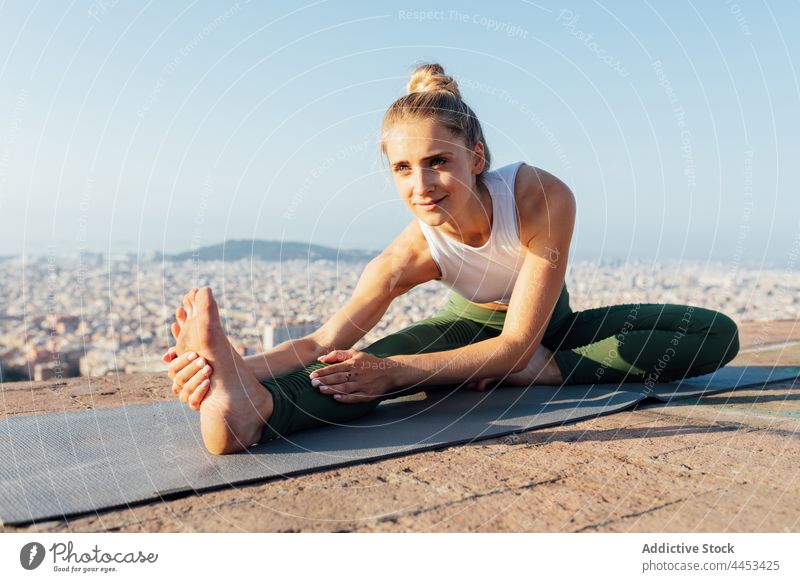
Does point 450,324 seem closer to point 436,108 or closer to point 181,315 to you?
point 436,108

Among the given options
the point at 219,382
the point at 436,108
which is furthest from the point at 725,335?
the point at 219,382

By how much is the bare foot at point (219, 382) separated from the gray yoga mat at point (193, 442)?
0.06 metres

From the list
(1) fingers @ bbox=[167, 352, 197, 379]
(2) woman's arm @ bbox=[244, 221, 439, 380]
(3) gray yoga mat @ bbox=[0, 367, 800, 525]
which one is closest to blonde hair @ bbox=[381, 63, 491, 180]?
(2) woman's arm @ bbox=[244, 221, 439, 380]

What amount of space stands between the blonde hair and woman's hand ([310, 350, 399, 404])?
0.77 meters

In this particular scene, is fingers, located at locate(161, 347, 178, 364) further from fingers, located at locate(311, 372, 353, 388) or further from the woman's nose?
the woman's nose

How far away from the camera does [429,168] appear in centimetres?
217

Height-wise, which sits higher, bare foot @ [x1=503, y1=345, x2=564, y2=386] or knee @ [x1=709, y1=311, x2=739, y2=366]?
knee @ [x1=709, y1=311, x2=739, y2=366]

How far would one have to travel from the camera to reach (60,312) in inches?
209

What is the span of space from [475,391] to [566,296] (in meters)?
0.66
